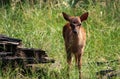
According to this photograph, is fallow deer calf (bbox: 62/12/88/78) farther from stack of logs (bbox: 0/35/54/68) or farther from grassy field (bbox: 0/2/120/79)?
stack of logs (bbox: 0/35/54/68)

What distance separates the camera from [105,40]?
8.95m

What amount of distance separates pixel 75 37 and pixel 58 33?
5.93 feet

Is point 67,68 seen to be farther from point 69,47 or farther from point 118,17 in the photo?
point 118,17

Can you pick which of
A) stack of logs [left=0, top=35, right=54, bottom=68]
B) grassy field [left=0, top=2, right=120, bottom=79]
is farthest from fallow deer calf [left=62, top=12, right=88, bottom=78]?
stack of logs [left=0, top=35, right=54, bottom=68]

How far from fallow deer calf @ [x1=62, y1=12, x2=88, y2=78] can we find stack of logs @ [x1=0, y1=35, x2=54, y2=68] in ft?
1.29

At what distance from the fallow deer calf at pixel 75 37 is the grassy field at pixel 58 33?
0.23 meters

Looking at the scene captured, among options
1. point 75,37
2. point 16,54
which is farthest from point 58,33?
point 16,54

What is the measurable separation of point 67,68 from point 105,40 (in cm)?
186

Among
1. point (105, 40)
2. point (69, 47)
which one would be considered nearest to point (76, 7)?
point (105, 40)

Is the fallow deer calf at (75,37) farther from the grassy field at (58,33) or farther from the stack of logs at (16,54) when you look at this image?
the stack of logs at (16,54)

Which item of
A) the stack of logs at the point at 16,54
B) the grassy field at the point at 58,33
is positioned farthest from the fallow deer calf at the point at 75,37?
the stack of logs at the point at 16,54

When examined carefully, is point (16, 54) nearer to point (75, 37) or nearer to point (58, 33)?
point (75, 37)

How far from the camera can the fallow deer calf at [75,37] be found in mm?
7078

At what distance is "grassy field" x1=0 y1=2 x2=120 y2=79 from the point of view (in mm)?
7496
